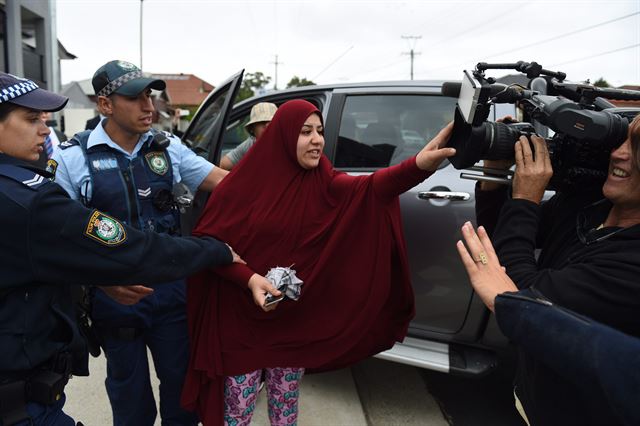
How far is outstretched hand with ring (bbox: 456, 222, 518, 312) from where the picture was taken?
1.15 metres

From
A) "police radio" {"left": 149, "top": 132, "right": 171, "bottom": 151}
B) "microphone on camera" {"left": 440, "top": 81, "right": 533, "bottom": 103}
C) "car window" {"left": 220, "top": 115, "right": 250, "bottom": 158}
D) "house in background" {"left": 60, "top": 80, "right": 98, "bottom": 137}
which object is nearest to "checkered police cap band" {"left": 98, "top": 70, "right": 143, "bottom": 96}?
"police radio" {"left": 149, "top": 132, "right": 171, "bottom": 151}

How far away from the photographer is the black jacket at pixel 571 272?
3.36 ft

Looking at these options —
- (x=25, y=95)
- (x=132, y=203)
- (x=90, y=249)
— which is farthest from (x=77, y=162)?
(x=90, y=249)

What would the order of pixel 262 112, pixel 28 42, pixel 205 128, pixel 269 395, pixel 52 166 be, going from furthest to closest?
1. pixel 28 42
2. pixel 205 128
3. pixel 262 112
4. pixel 269 395
5. pixel 52 166

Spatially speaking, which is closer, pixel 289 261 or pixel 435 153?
pixel 435 153

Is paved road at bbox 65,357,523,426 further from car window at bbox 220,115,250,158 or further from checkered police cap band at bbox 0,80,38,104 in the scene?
checkered police cap band at bbox 0,80,38,104

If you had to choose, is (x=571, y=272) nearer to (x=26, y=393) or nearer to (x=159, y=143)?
(x=26, y=393)

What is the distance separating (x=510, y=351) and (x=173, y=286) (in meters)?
1.83

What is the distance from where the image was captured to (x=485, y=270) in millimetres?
1191

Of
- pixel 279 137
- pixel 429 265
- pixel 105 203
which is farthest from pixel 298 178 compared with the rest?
pixel 429 265

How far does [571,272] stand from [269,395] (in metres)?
1.50

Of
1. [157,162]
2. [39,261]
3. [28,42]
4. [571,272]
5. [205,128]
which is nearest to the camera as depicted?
[571,272]

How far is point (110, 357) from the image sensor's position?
198 centimetres

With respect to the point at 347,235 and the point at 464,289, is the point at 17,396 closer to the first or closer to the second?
the point at 347,235
